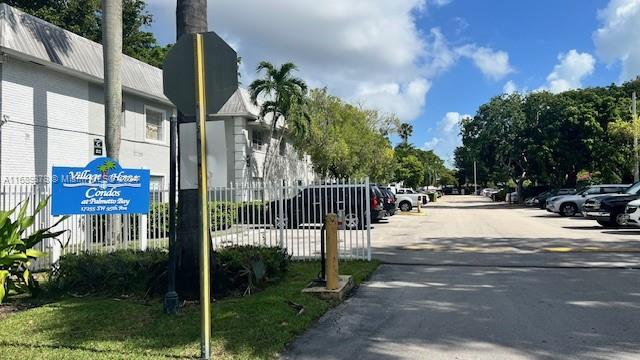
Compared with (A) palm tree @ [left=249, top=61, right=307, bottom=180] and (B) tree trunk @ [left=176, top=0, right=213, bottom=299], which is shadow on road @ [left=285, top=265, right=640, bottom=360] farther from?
(A) palm tree @ [left=249, top=61, right=307, bottom=180]

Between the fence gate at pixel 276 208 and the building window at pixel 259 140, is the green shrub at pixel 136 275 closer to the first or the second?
the fence gate at pixel 276 208

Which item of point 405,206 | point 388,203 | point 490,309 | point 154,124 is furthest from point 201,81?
point 405,206

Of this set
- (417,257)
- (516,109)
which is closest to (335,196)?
(417,257)

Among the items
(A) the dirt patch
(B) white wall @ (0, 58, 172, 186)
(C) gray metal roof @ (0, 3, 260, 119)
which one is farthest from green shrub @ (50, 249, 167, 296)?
(C) gray metal roof @ (0, 3, 260, 119)

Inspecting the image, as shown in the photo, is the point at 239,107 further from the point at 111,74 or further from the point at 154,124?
the point at 111,74

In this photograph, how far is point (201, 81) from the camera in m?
5.30

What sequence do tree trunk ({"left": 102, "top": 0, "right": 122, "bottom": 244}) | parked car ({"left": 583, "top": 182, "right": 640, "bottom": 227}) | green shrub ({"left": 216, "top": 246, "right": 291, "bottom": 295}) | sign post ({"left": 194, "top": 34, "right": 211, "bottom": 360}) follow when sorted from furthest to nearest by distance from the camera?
parked car ({"left": 583, "top": 182, "right": 640, "bottom": 227}), tree trunk ({"left": 102, "top": 0, "right": 122, "bottom": 244}), green shrub ({"left": 216, "top": 246, "right": 291, "bottom": 295}), sign post ({"left": 194, "top": 34, "right": 211, "bottom": 360})

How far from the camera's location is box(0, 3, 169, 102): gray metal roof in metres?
14.5

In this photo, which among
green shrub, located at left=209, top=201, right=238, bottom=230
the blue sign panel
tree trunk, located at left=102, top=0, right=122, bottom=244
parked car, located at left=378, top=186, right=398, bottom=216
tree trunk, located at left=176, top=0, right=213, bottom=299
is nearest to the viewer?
tree trunk, located at left=176, top=0, right=213, bottom=299

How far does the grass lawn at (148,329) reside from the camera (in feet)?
18.5

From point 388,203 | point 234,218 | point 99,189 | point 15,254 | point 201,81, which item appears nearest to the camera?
point 201,81

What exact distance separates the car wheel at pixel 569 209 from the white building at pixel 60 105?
825 inches

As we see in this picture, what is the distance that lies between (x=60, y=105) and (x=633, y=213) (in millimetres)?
18660

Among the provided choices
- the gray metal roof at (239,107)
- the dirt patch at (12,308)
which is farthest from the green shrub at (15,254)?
the gray metal roof at (239,107)
